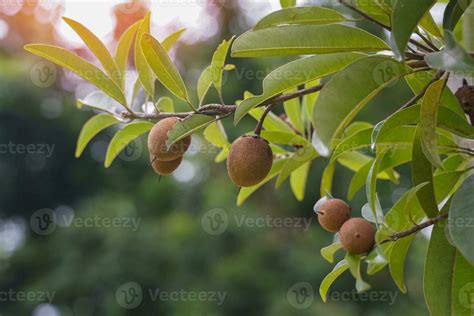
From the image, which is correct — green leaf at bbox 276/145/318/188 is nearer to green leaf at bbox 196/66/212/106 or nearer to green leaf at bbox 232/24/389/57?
green leaf at bbox 196/66/212/106

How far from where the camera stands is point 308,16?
0.75 metres

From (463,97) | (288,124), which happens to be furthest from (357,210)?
(463,97)

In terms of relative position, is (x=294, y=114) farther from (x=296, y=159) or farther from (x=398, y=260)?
(x=398, y=260)

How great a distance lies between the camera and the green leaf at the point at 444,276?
0.79 m

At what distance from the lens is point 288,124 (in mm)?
1250

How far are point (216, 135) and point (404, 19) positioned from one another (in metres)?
0.49

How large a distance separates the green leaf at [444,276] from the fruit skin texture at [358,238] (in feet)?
0.42

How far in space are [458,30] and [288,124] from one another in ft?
1.22

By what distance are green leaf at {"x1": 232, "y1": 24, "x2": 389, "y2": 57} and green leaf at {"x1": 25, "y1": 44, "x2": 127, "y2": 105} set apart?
21 cm

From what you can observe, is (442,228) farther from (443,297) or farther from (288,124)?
(288,124)
